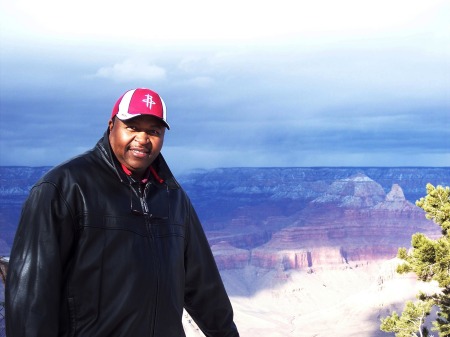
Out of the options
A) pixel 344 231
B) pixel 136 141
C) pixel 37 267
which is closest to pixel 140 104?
pixel 136 141

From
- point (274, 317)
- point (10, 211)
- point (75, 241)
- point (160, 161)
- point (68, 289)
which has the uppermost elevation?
point (10, 211)

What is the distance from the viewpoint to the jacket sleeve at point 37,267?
2.38m

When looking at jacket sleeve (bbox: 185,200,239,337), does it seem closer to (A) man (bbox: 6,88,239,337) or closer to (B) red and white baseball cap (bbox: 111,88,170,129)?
(A) man (bbox: 6,88,239,337)

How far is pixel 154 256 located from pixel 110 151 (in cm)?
42

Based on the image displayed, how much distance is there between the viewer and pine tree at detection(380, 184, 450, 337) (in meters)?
13.8

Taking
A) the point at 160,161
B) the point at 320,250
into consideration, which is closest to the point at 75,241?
the point at 160,161

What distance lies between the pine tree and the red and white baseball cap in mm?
11426

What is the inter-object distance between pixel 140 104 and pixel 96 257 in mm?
576

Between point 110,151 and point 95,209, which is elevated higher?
point 110,151

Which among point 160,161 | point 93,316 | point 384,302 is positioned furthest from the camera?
point 384,302

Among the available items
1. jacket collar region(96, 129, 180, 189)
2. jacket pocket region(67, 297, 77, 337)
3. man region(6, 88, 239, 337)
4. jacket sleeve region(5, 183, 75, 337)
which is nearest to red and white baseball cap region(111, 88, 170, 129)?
man region(6, 88, 239, 337)

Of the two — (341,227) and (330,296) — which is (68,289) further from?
(341,227)

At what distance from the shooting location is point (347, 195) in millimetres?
159500

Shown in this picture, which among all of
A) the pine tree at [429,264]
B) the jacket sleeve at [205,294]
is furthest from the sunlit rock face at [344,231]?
the jacket sleeve at [205,294]
